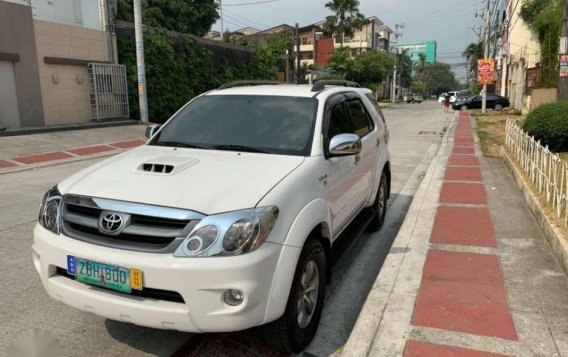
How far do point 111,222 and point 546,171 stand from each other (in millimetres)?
5822

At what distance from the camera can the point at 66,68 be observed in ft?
57.4

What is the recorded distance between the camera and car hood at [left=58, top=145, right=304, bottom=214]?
282 centimetres

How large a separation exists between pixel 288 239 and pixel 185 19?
32745mm

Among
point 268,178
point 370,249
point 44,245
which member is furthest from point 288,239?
point 370,249

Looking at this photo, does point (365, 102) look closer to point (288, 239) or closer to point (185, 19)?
point (288, 239)

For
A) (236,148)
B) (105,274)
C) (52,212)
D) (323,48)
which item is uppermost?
(323,48)

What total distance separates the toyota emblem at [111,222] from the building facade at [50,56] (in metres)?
14.8

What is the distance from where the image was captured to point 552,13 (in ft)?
74.6

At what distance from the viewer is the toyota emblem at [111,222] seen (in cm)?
278

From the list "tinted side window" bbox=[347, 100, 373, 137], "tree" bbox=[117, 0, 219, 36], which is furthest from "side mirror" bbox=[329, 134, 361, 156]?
"tree" bbox=[117, 0, 219, 36]

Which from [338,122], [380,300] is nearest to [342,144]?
[338,122]

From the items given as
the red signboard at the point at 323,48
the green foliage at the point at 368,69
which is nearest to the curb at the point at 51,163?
the green foliage at the point at 368,69

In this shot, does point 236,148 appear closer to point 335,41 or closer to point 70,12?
point 70,12

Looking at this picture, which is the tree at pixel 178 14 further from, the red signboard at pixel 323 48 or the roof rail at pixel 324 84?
the red signboard at pixel 323 48
